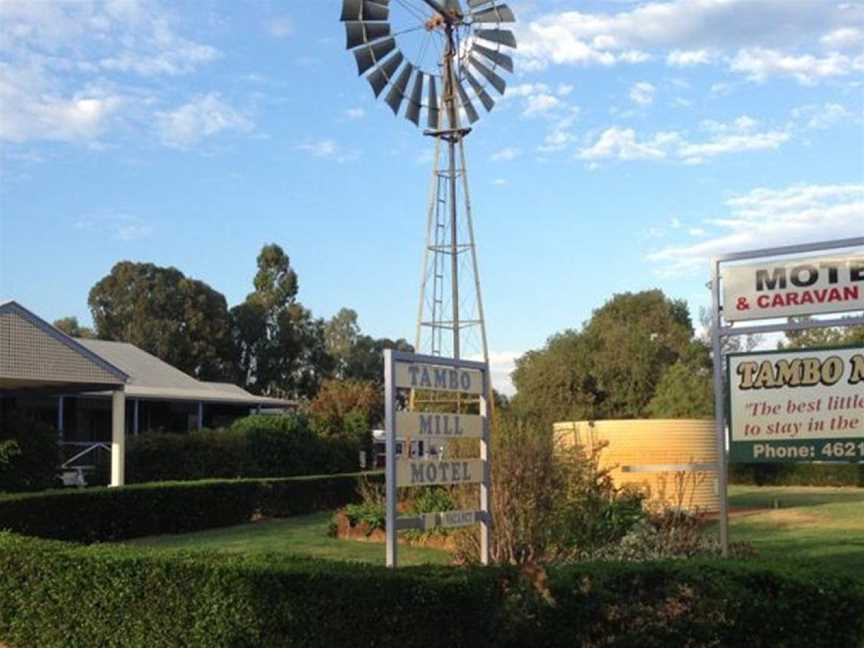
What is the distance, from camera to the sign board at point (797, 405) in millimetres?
9945

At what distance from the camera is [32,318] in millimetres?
24953

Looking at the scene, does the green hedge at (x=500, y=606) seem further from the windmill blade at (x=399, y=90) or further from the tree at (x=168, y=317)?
the tree at (x=168, y=317)

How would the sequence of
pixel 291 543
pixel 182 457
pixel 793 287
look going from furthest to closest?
pixel 182 457, pixel 291 543, pixel 793 287

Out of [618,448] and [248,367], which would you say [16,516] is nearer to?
[618,448]

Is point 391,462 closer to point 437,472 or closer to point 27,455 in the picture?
point 437,472

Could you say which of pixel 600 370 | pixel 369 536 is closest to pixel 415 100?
pixel 369 536

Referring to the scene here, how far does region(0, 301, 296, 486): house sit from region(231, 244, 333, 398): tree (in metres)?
20.0

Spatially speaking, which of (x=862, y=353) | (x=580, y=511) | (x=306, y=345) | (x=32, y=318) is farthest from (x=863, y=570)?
(x=306, y=345)

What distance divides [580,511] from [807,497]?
67.3ft

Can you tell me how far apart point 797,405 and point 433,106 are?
15910mm

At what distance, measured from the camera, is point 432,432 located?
9.20 metres

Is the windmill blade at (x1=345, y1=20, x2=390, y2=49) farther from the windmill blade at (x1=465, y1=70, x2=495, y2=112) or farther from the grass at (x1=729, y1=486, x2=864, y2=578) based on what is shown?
the grass at (x1=729, y1=486, x2=864, y2=578)

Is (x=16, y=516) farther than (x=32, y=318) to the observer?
No

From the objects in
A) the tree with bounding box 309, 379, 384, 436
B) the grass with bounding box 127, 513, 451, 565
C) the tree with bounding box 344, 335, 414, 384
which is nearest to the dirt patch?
the grass with bounding box 127, 513, 451, 565
